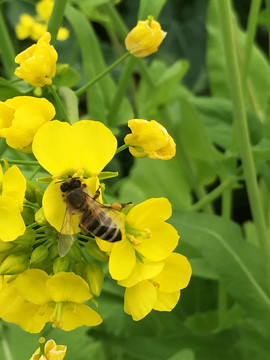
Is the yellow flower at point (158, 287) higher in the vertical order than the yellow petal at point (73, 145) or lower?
lower

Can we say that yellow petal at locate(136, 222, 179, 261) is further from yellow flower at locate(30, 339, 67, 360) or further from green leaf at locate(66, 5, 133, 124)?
green leaf at locate(66, 5, 133, 124)

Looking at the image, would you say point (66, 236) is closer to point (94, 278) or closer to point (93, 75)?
point (94, 278)

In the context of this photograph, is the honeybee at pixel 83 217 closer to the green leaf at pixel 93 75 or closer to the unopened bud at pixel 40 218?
the unopened bud at pixel 40 218

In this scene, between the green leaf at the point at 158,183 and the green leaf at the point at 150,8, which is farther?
the green leaf at the point at 158,183

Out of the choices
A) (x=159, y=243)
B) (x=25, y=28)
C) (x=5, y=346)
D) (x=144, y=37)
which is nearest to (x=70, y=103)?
(x=144, y=37)

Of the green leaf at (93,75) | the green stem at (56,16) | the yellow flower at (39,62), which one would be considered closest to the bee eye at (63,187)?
the yellow flower at (39,62)

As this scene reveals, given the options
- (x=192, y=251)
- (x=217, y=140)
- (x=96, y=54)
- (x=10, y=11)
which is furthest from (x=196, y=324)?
(x=10, y=11)
